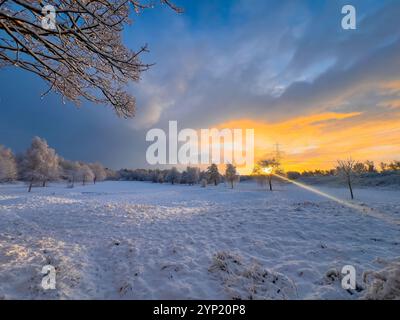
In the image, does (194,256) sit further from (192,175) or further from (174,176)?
(174,176)

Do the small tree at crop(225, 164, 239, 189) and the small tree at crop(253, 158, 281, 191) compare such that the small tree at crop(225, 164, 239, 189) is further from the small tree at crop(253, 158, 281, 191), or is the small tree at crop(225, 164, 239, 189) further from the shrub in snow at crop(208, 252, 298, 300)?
the shrub in snow at crop(208, 252, 298, 300)

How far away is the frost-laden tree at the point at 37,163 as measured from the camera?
3152 cm

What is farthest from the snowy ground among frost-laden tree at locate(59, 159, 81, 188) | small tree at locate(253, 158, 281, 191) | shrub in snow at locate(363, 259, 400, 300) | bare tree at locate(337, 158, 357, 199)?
frost-laden tree at locate(59, 159, 81, 188)

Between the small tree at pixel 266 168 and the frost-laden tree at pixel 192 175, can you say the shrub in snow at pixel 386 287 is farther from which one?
the frost-laden tree at pixel 192 175

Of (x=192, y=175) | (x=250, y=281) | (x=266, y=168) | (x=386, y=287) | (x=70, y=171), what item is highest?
(x=266, y=168)

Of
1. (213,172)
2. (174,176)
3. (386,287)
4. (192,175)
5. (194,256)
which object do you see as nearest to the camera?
(386,287)

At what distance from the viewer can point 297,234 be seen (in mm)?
6145

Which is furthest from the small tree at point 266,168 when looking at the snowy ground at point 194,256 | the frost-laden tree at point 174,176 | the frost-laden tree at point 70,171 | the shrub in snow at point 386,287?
the frost-laden tree at point 70,171

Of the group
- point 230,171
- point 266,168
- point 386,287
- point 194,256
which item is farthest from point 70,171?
point 386,287

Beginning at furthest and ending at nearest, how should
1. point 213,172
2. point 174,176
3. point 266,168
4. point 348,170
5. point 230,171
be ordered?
point 174,176 → point 213,172 → point 230,171 → point 266,168 → point 348,170

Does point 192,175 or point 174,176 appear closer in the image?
point 192,175

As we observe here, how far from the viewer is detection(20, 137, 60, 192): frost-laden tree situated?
1241 inches

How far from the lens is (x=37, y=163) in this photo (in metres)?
31.9

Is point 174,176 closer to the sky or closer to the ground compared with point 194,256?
closer to the ground
